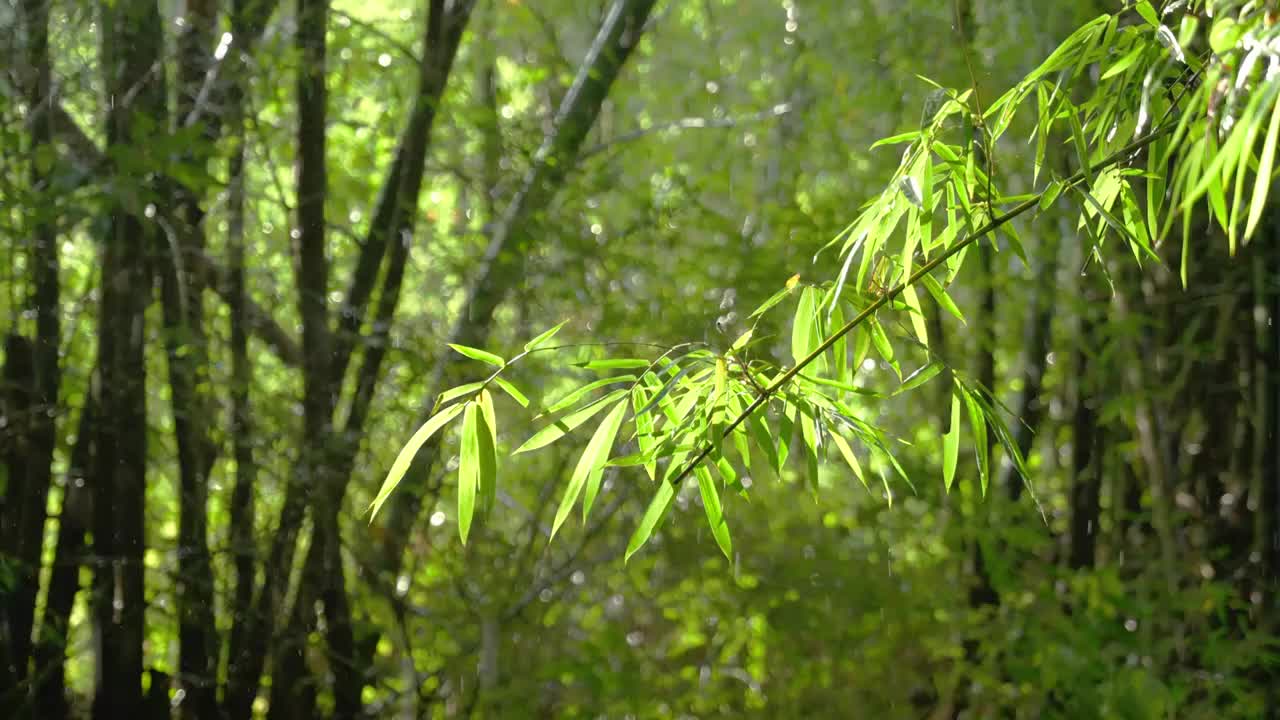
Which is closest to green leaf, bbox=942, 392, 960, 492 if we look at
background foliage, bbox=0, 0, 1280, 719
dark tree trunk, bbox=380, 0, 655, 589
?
background foliage, bbox=0, 0, 1280, 719

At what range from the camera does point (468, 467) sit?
2.84 feet

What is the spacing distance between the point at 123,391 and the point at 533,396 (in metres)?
0.68

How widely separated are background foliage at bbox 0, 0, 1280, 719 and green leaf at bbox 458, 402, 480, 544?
825 millimetres

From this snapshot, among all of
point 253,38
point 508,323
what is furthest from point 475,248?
point 253,38

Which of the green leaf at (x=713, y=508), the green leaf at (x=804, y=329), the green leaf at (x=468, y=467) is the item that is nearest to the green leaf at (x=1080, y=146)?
the green leaf at (x=804, y=329)

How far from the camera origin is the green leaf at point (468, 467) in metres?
0.83

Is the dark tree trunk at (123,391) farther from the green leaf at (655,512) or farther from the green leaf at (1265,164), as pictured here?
the green leaf at (1265,164)

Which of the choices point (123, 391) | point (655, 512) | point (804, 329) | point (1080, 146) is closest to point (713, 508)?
point (655, 512)

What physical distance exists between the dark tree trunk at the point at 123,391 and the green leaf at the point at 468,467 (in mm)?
1117

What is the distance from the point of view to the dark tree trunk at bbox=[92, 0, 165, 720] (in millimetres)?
1774

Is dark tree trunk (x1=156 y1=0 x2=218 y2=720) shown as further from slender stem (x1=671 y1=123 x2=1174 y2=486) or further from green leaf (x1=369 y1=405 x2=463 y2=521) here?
slender stem (x1=671 y1=123 x2=1174 y2=486)

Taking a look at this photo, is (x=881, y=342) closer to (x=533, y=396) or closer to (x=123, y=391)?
(x=533, y=396)

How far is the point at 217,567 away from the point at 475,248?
0.71m

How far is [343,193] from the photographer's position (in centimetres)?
214
